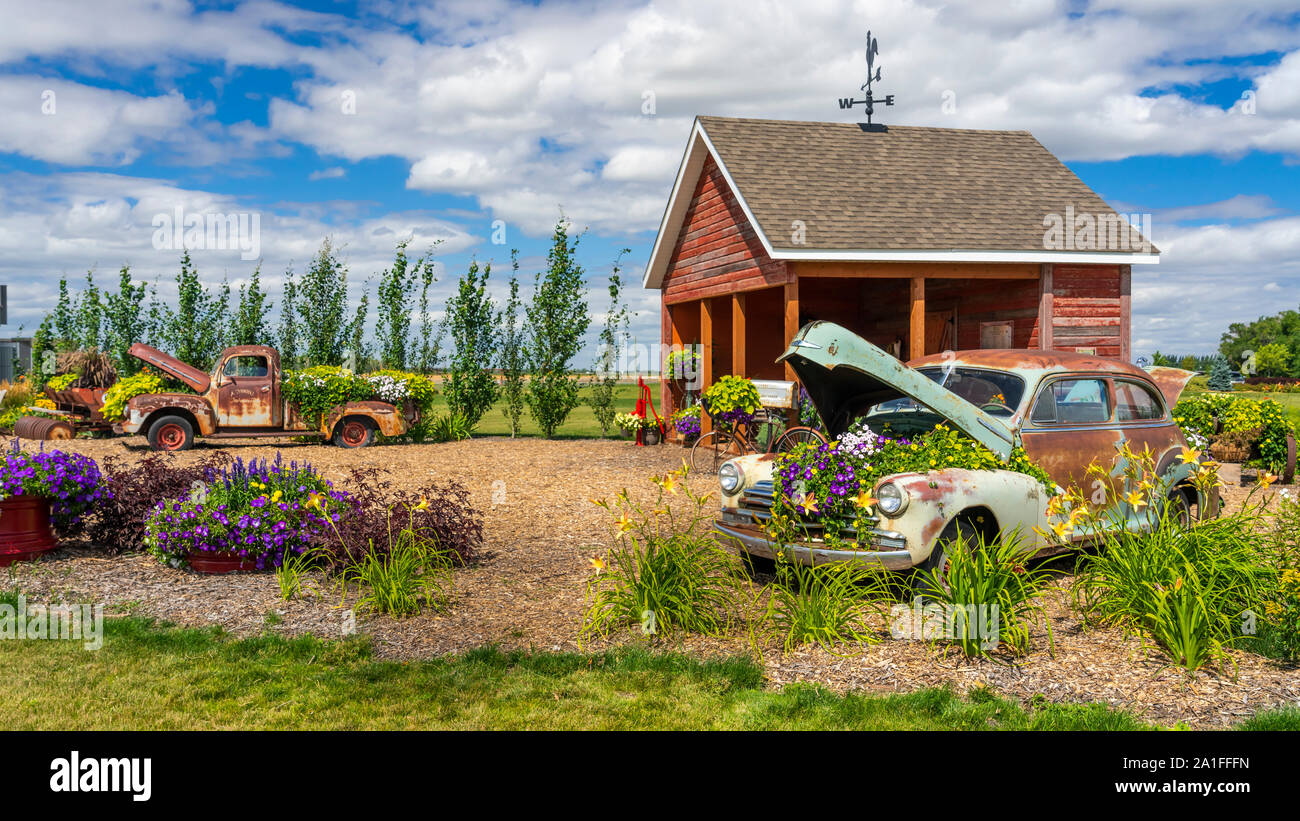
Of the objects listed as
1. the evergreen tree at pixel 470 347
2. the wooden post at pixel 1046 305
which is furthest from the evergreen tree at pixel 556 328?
the wooden post at pixel 1046 305

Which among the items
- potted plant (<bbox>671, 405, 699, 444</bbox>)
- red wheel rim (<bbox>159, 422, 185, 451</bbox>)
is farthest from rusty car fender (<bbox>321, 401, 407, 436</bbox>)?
potted plant (<bbox>671, 405, 699, 444</bbox>)

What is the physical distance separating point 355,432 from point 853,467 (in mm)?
13142

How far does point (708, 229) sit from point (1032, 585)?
495 inches

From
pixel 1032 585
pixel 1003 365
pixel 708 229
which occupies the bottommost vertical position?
Result: pixel 1032 585

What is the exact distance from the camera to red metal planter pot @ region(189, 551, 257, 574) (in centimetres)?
725

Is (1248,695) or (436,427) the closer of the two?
(1248,695)

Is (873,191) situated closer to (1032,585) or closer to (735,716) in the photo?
(1032,585)

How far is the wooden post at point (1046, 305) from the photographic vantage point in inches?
583

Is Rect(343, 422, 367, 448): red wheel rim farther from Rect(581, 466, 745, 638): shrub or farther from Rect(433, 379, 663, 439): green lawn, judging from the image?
Rect(581, 466, 745, 638): shrub

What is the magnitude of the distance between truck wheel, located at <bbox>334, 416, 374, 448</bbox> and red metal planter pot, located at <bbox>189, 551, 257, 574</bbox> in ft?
32.7

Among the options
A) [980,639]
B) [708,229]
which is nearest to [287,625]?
[980,639]

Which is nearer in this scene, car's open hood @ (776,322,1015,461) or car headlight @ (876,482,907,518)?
car headlight @ (876,482,907,518)
